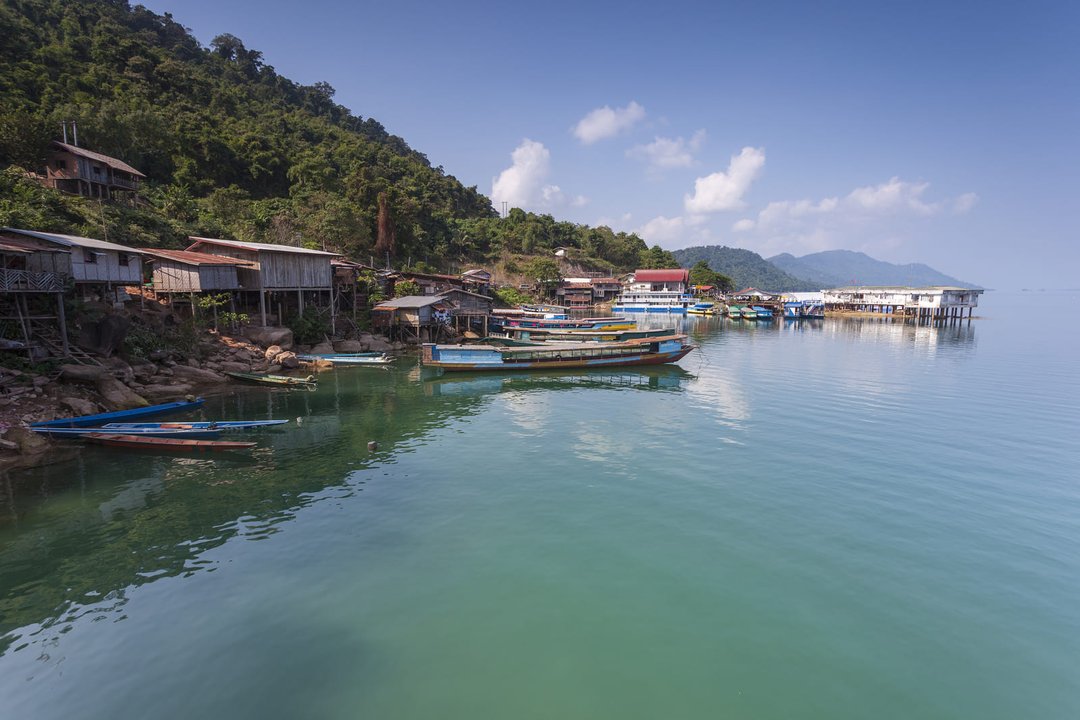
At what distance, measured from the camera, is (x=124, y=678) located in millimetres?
8500

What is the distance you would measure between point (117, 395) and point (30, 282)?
547 centimetres

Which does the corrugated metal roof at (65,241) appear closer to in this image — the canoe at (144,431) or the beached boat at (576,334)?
the canoe at (144,431)

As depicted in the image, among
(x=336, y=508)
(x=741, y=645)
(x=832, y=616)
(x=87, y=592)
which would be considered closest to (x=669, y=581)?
(x=741, y=645)

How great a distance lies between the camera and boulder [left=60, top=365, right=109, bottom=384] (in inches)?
822

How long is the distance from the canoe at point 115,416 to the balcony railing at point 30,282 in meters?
5.78

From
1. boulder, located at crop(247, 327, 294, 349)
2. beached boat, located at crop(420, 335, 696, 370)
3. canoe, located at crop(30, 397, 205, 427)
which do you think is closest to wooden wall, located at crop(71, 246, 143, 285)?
boulder, located at crop(247, 327, 294, 349)

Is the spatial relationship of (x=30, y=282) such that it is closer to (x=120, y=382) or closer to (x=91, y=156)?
(x=120, y=382)

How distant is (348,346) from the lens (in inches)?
1535

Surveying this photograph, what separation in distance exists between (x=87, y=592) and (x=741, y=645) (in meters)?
13.4

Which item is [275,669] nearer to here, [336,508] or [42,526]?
[336,508]

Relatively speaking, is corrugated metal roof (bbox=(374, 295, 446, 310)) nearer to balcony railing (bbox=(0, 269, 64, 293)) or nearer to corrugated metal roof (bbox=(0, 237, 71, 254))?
corrugated metal roof (bbox=(0, 237, 71, 254))

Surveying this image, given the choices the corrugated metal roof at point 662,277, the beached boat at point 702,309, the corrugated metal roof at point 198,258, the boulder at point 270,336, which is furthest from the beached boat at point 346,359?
the corrugated metal roof at point 662,277

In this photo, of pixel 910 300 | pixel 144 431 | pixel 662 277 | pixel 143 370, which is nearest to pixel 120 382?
pixel 143 370

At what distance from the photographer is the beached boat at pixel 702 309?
9581 centimetres
